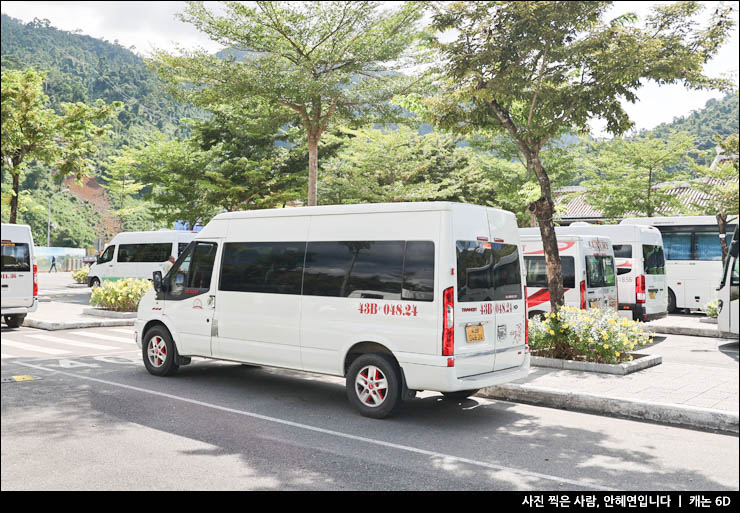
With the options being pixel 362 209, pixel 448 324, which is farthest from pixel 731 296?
pixel 362 209

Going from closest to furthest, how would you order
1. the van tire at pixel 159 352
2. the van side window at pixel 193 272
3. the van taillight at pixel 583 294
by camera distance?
the van side window at pixel 193 272, the van tire at pixel 159 352, the van taillight at pixel 583 294

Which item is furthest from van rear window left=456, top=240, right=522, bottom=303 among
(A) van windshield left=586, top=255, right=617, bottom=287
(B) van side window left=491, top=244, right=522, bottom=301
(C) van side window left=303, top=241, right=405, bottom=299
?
(A) van windshield left=586, top=255, right=617, bottom=287

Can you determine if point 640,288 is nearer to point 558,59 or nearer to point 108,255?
point 558,59

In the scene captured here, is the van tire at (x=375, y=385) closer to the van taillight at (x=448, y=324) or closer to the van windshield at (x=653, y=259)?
the van taillight at (x=448, y=324)

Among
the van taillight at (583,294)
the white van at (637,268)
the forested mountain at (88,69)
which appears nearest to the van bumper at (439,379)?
the forested mountain at (88,69)

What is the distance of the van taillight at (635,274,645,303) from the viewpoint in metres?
17.5

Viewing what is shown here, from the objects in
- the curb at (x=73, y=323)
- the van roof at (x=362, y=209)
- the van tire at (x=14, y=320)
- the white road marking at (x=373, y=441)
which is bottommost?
the white road marking at (x=373, y=441)

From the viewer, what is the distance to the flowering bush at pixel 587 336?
1020cm

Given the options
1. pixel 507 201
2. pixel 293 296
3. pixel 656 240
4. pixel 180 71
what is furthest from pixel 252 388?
pixel 507 201

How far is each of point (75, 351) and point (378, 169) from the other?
18732 millimetres

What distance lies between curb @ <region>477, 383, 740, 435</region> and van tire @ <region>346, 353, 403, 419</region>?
2.03 meters

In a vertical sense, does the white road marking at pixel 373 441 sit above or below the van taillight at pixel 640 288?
below

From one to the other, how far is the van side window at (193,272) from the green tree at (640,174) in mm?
23323

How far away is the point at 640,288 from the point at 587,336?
816 centimetres
